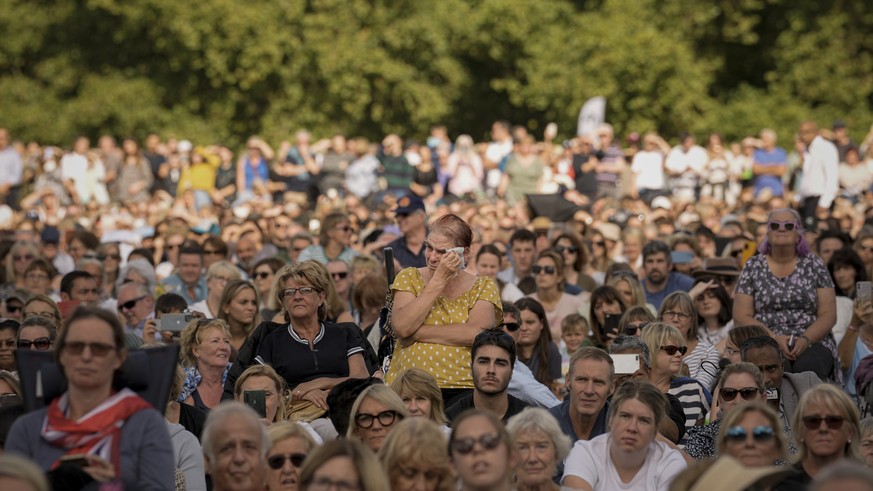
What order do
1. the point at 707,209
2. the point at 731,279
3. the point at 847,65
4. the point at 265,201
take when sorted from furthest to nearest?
the point at 847,65, the point at 265,201, the point at 707,209, the point at 731,279

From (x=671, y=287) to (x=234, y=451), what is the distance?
26.7 ft

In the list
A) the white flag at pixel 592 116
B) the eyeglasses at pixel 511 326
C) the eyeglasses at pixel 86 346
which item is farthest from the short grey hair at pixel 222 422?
the white flag at pixel 592 116

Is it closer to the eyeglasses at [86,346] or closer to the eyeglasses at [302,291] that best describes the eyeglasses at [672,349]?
the eyeglasses at [302,291]

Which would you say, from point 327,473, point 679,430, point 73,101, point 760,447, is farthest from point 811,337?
point 73,101

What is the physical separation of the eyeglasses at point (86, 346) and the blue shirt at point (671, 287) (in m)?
8.36

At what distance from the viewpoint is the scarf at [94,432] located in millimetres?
6871

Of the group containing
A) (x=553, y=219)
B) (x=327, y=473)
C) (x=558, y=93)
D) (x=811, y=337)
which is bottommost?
(x=327, y=473)

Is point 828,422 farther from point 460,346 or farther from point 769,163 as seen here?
→ point 769,163

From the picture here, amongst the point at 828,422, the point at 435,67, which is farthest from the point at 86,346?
the point at 435,67

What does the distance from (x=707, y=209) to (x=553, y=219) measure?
2.43m

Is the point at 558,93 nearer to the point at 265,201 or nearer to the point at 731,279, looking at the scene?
the point at 265,201

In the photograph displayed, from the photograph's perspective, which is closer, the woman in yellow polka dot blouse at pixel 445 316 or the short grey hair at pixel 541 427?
the short grey hair at pixel 541 427

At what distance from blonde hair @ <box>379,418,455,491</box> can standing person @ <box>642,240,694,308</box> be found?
24.3 ft

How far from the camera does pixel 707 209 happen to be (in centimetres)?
2200
